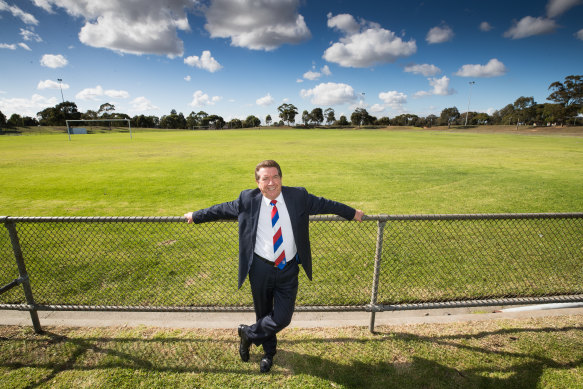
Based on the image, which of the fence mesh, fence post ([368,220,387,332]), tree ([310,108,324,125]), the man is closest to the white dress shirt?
the man

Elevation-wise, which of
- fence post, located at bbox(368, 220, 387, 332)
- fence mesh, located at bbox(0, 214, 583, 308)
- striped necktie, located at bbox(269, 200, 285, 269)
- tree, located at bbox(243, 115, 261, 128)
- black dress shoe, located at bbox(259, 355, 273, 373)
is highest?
tree, located at bbox(243, 115, 261, 128)

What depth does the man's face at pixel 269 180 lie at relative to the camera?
2730mm

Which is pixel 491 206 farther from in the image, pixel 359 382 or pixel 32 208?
pixel 32 208

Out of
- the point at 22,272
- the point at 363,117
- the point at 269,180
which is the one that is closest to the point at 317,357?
the point at 269,180

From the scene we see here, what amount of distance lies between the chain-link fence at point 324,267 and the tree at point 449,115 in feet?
493

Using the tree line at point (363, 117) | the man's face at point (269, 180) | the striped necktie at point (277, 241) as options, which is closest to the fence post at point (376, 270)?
the striped necktie at point (277, 241)

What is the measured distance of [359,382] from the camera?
8.90ft

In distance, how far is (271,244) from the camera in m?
2.75

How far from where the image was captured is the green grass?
273 cm

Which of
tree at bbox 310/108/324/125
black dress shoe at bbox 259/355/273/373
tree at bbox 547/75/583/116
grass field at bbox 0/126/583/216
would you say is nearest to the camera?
black dress shoe at bbox 259/355/273/373

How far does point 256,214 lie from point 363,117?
156103 millimetres

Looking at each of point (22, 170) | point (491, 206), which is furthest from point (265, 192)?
point (22, 170)

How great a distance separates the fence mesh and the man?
2.70ft

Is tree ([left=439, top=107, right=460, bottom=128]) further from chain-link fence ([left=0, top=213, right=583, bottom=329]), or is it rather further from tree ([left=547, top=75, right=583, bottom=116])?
chain-link fence ([left=0, top=213, right=583, bottom=329])
